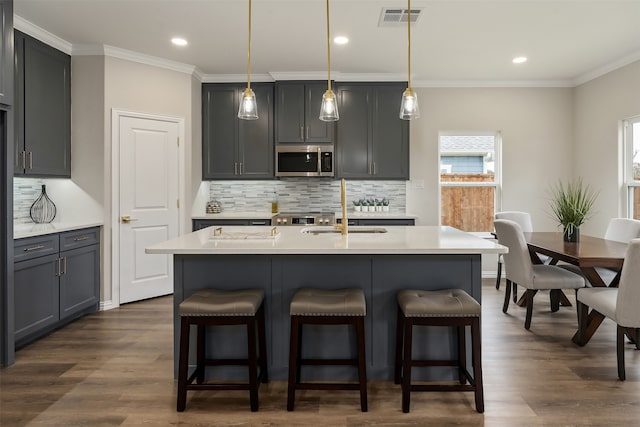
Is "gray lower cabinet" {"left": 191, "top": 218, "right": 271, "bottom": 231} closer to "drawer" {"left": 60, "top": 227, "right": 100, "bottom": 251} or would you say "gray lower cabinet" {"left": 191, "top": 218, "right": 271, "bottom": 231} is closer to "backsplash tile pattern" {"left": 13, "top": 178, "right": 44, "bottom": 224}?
"drawer" {"left": 60, "top": 227, "right": 100, "bottom": 251}

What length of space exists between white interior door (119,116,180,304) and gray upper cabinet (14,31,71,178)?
52 centimetres

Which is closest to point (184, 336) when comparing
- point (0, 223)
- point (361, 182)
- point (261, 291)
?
point (261, 291)

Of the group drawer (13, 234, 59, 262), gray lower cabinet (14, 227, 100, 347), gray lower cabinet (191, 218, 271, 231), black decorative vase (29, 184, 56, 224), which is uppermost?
black decorative vase (29, 184, 56, 224)

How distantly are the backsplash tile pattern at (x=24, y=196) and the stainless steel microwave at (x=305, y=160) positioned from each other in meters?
2.52

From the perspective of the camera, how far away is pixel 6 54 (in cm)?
292

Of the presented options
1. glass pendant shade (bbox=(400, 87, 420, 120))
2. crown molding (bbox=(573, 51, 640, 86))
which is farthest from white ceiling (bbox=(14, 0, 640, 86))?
glass pendant shade (bbox=(400, 87, 420, 120))

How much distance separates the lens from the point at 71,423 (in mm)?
2217

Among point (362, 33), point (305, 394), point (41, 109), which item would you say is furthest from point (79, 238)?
point (362, 33)

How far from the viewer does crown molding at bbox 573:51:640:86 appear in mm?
4613

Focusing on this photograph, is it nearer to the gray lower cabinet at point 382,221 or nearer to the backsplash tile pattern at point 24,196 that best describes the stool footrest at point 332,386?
the gray lower cabinet at point 382,221

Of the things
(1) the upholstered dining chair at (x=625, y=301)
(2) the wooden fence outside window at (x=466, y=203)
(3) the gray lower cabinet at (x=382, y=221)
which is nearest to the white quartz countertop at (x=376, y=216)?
(3) the gray lower cabinet at (x=382, y=221)

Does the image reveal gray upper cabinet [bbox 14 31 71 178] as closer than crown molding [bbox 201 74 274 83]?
Yes

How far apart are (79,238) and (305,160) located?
257 cm

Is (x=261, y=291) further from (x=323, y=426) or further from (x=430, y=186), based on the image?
(x=430, y=186)
